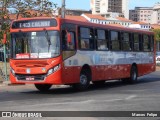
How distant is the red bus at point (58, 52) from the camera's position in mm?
16859

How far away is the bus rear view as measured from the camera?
16.8 meters

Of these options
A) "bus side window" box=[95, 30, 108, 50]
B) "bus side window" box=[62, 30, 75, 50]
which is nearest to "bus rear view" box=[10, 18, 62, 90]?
"bus side window" box=[62, 30, 75, 50]

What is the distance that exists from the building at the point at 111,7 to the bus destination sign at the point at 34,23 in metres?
160

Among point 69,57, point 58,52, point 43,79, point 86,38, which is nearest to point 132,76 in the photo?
point 86,38

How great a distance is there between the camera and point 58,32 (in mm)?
16922

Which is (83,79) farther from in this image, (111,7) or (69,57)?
(111,7)

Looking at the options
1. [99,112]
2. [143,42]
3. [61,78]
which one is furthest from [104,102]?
[143,42]

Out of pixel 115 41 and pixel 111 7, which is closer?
pixel 115 41

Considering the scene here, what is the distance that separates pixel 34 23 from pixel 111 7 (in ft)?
549

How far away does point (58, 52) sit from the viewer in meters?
16.8

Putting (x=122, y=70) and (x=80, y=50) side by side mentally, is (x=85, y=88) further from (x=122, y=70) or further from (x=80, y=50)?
(x=122, y=70)

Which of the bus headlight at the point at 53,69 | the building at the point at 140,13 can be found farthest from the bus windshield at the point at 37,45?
the building at the point at 140,13

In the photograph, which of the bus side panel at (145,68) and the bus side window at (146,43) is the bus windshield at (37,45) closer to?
the bus side panel at (145,68)

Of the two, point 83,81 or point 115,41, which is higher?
point 115,41
